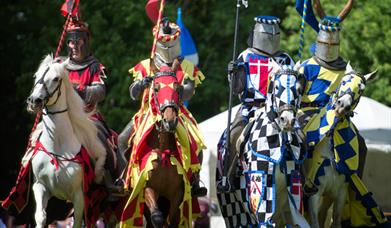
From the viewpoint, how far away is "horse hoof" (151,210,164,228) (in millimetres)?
14859

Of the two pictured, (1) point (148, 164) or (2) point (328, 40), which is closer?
(1) point (148, 164)

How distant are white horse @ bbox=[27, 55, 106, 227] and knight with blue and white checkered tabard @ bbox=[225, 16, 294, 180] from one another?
1.90 metres

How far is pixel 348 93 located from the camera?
1560 cm

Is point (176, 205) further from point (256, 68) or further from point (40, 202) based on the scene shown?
point (256, 68)

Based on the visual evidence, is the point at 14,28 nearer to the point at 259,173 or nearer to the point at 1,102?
the point at 1,102

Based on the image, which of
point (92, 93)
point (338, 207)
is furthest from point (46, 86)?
point (338, 207)

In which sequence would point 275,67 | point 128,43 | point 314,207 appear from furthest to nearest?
point 128,43, point 314,207, point 275,67

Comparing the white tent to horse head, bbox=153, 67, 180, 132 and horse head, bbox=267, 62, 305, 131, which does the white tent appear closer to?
horse head, bbox=153, 67, 180, 132

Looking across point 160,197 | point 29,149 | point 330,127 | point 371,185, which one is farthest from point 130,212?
point 371,185

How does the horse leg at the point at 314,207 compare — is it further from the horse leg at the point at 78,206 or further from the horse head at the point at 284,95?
the horse leg at the point at 78,206

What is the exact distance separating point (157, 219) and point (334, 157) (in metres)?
2.37

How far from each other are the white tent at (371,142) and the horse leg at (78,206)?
7.16 meters

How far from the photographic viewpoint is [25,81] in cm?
2739

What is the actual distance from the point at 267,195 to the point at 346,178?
171 centimetres
